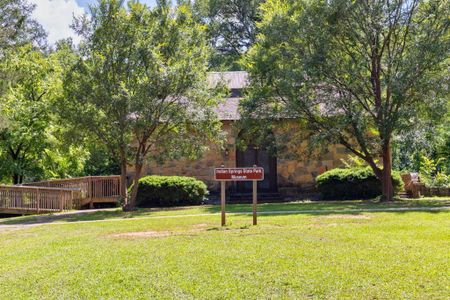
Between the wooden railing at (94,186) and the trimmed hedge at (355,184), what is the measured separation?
9680mm

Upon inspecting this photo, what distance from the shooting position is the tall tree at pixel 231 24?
44.1 metres

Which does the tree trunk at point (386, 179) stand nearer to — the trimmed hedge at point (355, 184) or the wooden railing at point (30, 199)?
the trimmed hedge at point (355, 184)

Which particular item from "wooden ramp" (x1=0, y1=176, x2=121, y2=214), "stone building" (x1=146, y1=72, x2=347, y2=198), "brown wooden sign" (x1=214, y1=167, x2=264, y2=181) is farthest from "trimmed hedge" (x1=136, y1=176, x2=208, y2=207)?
"brown wooden sign" (x1=214, y1=167, x2=264, y2=181)

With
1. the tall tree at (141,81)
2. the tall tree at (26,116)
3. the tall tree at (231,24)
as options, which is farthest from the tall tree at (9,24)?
the tall tree at (231,24)

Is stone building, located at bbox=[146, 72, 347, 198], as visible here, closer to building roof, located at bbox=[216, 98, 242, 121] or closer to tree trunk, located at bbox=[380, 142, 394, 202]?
building roof, located at bbox=[216, 98, 242, 121]

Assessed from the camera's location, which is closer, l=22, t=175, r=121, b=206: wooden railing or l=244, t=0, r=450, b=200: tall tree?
l=244, t=0, r=450, b=200: tall tree

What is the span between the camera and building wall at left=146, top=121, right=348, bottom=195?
74.1ft

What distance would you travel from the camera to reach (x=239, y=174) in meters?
11.1

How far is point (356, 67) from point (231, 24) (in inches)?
1207

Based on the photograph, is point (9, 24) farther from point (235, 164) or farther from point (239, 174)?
point (239, 174)

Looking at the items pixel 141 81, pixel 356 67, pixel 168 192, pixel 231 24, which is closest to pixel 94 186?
pixel 168 192

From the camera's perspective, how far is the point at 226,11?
45.8m

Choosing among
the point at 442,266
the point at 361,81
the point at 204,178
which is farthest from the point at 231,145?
the point at 442,266

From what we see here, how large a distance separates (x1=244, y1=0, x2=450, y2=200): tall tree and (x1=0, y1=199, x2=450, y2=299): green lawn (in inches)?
225
